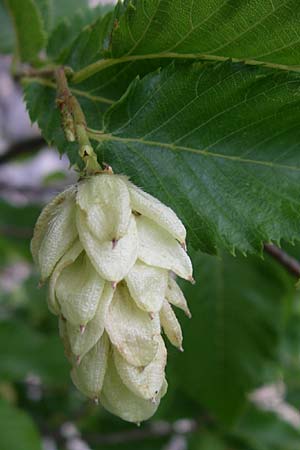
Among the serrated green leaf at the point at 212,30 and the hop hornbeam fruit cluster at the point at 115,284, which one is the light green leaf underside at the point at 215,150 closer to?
the serrated green leaf at the point at 212,30

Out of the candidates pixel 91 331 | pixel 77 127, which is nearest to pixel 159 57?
pixel 77 127

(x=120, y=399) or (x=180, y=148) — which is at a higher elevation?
(x=180, y=148)

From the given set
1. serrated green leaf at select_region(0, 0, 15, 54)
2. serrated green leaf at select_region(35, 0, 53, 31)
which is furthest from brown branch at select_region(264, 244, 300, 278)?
serrated green leaf at select_region(0, 0, 15, 54)

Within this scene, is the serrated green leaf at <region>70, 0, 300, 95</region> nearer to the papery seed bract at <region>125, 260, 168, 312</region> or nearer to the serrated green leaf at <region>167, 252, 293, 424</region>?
the papery seed bract at <region>125, 260, 168, 312</region>

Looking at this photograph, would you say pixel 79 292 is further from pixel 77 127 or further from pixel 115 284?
pixel 77 127

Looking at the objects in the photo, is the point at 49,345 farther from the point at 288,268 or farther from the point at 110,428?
the point at 288,268

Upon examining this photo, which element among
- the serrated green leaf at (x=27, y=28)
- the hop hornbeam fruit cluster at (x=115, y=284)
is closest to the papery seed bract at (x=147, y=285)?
the hop hornbeam fruit cluster at (x=115, y=284)
